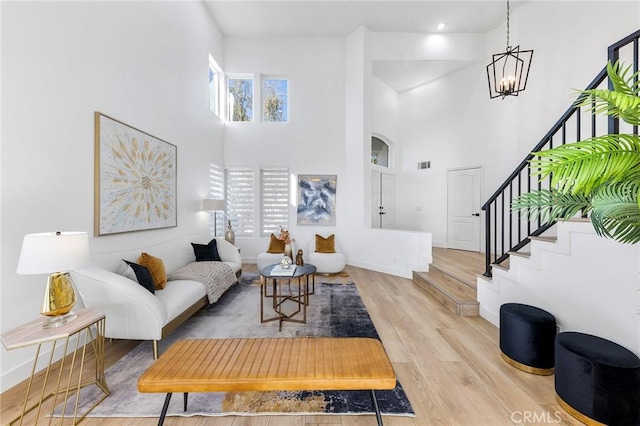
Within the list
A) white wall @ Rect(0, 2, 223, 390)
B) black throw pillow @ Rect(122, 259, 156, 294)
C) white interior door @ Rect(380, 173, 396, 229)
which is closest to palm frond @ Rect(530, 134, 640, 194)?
black throw pillow @ Rect(122, 259, 156, 294)

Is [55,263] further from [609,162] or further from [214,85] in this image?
[214,85]

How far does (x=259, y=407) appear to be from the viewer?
68.7 inches

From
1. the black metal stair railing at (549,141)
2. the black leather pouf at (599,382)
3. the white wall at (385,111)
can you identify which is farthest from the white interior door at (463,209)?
the black leather pouf at (599,382)

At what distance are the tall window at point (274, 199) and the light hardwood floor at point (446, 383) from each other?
3564 millimetres

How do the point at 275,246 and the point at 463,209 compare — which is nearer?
the point at 275,246

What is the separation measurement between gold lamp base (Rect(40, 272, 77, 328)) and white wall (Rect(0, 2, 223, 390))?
21.9 inches

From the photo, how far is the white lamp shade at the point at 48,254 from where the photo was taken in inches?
62.3

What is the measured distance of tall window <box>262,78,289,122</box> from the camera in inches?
242

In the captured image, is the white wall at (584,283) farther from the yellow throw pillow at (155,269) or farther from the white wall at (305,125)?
the yellow throw pillow at (155,269)

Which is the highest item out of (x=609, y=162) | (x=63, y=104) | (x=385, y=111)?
(x=385, y=111)

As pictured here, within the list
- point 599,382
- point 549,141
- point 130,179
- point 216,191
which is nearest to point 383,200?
point 549,141

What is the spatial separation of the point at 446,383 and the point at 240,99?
6.60 m

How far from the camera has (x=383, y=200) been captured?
6.68 meters

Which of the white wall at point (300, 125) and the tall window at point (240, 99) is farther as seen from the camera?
the tall window at point (240, 99)
